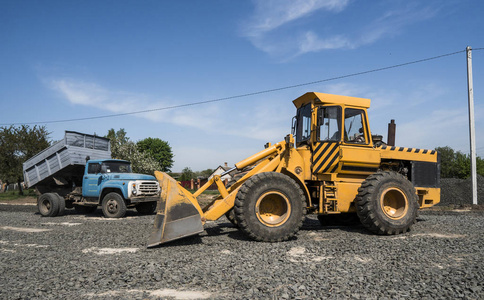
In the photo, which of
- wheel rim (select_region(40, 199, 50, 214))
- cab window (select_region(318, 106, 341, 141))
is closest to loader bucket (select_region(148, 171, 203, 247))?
cab window (select_region(318, 106, 341, 141))

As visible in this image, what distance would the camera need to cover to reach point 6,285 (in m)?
4.51

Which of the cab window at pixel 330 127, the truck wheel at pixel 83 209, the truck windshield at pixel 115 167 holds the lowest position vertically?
the truck wheel at pixel 83 209

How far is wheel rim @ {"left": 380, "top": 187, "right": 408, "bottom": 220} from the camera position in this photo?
792cm

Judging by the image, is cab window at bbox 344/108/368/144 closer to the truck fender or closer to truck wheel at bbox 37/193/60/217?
the truck fender

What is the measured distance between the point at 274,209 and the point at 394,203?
3121 mm

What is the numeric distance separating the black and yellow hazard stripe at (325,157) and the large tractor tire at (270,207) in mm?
971

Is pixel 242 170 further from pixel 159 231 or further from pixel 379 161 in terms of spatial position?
pixel 379 161

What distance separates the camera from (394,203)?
8.21 m

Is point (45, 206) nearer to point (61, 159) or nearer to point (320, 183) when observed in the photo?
point (61, 159)

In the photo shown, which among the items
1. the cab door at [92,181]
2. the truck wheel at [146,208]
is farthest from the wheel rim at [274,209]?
the cab door at [92,181]

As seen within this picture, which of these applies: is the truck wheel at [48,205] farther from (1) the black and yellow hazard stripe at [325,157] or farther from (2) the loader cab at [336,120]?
(1) the black and yellow hazard stripe at [325,157]

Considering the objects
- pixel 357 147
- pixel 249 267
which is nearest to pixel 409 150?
pixel 357 147

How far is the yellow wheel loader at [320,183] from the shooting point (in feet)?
23.0

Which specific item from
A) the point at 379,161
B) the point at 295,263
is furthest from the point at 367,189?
the point at 295,263
